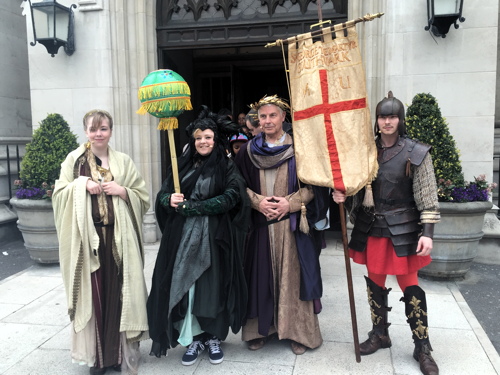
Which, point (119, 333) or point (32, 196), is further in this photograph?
point (32, 196)

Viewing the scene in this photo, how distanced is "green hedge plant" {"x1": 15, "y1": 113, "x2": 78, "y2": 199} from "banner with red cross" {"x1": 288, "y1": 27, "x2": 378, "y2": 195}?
3539 millimetres

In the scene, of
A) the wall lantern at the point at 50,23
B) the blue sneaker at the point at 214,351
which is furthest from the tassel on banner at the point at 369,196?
the wall lantern at the point at 50,23

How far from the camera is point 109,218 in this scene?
3.00 metres

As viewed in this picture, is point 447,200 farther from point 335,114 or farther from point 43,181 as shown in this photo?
point 43,181

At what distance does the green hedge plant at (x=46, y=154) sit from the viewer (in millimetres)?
5395

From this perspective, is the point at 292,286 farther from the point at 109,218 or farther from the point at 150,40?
the point at 150,40

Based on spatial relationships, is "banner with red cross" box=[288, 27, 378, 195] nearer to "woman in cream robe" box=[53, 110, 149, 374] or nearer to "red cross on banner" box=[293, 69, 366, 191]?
"red cross on banner" box=[293, 69, 366, 191]

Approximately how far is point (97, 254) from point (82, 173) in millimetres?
572

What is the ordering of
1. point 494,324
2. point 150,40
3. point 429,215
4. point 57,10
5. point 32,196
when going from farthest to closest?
1. point 150,40
2. point 57,10
3. point 32,196
4. point 494,324
5. point 429,215

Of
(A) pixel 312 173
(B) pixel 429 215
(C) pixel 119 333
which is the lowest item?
(C) pixel 119 333

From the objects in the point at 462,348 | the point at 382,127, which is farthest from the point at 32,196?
the point at 462,348

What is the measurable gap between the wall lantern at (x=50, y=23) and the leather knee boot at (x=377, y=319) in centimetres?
521

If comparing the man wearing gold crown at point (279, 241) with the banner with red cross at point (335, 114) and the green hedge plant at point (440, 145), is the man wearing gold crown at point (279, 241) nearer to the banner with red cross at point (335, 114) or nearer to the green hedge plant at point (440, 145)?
the banner with red cross at point (335, 114)

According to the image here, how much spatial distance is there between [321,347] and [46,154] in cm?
408
